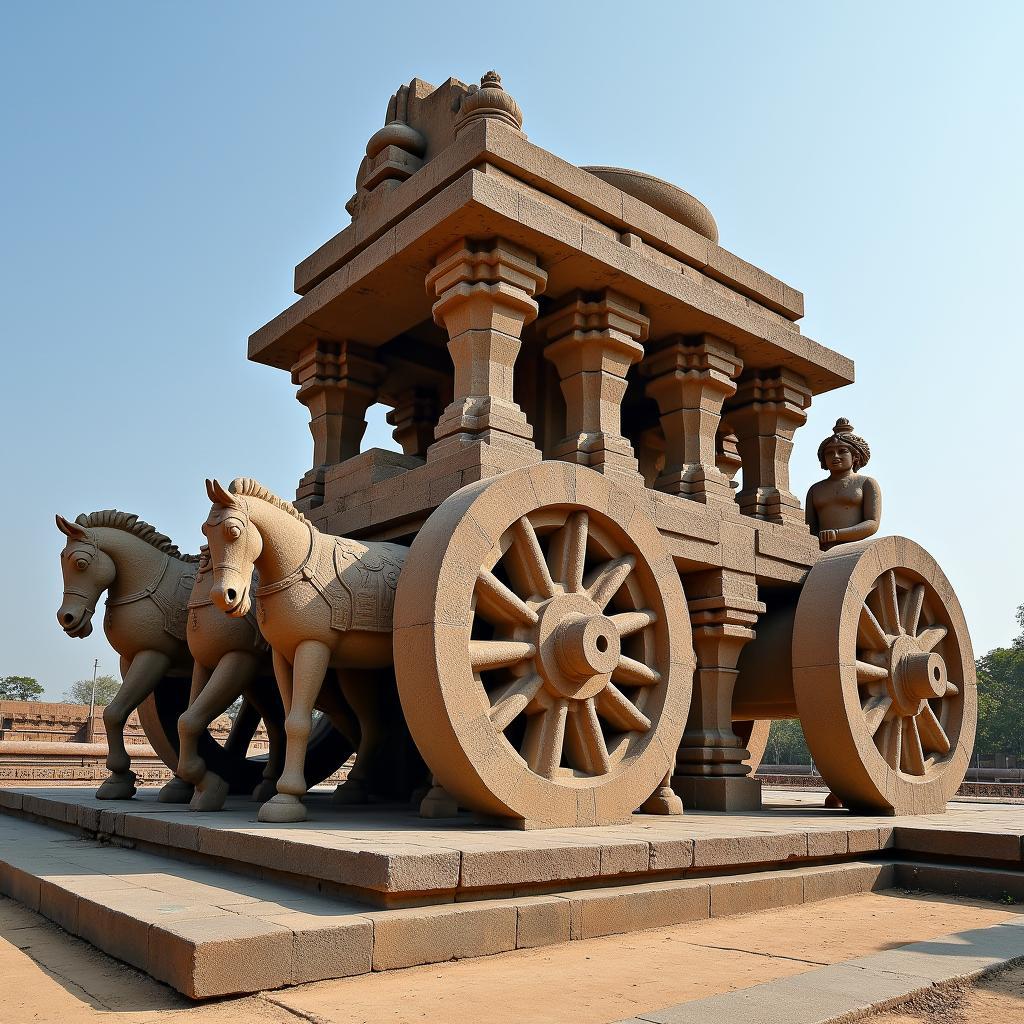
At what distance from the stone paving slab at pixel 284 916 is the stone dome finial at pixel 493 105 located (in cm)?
616

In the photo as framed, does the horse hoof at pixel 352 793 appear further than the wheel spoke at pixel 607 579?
Yes

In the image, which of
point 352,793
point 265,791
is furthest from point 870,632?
point 265,791

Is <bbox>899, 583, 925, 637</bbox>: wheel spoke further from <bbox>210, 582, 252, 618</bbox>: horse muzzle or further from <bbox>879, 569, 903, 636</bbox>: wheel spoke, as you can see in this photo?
<bbox>210, 582, 252, 618</bbox>: horse muzzle

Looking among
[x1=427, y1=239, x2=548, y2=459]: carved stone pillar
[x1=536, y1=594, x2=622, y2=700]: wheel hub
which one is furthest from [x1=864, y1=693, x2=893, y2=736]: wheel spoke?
[x1=427, y1=239, x2=548, y2=459]: carved stone pillar

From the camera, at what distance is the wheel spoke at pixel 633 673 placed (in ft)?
23.0

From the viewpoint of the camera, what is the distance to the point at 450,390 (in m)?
10.8

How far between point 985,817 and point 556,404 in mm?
5421

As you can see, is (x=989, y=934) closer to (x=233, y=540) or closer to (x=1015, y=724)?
(x=233, y=540)

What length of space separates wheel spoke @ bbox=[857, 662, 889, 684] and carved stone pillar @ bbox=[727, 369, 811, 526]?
1915 millimetres

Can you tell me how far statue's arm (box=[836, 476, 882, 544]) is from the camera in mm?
10281

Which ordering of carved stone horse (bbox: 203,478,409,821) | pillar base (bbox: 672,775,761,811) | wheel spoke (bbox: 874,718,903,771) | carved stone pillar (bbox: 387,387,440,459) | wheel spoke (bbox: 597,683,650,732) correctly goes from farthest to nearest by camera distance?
A: carved stone pillar (bbox: 387,387,440,459)
wheel spoke (bbox: 874,718,903,771)
pillar base (bbox: 672,775,761,811)
wheel spoke (bbox: 597,683,650,732)
carved stone horse (bbox: 203,478,409,821)

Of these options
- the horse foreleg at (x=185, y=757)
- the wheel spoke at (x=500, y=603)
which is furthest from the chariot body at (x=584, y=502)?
the horse foreleg at (x=185, y=757)

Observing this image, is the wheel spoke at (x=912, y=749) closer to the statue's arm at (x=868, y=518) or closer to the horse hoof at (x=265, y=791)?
the statue's arm at (x=868, y=518)

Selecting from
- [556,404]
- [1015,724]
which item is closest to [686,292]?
[556,404]
